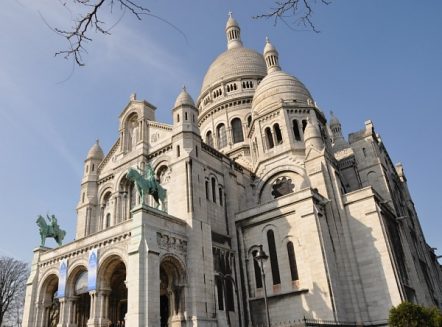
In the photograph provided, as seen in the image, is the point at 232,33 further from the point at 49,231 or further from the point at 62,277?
the point at 62,277

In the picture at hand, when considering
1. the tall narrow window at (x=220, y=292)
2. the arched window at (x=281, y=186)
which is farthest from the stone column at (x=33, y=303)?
the arched window at (x=281, y=186)

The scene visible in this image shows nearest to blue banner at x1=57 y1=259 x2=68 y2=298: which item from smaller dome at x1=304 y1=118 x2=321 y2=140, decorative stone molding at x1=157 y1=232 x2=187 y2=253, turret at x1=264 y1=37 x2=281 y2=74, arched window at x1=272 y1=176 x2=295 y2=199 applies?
decorative stone molding at x1=157 y1=232 x2=187 y2=253

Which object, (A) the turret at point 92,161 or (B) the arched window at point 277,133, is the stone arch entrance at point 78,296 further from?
(B) the arched window at point 277,133

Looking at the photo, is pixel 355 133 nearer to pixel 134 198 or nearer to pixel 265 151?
pixel 265 151

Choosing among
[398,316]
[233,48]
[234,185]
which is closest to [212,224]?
[234,185]

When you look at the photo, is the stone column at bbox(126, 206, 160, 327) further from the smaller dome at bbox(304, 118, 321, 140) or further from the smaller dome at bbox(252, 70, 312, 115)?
the smaller dome at bbox(252, 70, 312, 115)

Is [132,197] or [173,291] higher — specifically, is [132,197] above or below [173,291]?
above

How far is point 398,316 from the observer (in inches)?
711

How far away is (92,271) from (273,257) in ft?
40.0

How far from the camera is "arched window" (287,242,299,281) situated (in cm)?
2500

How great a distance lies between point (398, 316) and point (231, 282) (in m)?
11.4

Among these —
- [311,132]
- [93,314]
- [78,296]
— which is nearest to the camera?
[93,314]

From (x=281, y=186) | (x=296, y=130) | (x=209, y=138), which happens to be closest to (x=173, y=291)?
(x=281, y=186)

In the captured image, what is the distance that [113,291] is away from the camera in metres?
26.0
